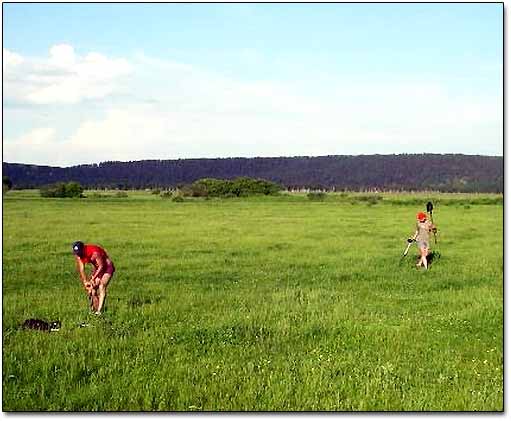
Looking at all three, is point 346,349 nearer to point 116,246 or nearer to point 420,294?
point 420,294

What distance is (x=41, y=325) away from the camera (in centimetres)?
402

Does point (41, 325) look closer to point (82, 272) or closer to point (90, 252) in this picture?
point (82, 272)

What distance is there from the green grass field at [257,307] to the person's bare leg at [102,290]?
0.05 metres

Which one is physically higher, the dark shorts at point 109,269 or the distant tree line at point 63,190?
the distant tree line at point 63,190

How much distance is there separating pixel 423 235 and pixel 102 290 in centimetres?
215

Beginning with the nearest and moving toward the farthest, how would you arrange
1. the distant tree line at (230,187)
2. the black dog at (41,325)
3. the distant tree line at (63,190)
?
the black dog at (41,325) → the distant tree line at (63,190) → the distant tree line at (230,187)

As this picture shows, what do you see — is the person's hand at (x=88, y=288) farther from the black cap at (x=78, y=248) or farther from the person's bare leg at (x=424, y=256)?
the person's bare leg at (x=424, y=256)

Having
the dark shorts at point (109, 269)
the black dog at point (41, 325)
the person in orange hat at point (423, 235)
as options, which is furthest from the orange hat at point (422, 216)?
the black dog at point (41, 325)

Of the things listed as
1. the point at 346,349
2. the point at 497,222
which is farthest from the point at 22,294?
the point at 497,222

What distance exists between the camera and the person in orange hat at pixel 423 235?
4.58 meters

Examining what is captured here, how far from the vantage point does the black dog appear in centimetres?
399

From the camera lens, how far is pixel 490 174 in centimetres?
435

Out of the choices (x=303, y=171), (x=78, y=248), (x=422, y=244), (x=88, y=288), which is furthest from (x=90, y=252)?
(x=422, y=244)

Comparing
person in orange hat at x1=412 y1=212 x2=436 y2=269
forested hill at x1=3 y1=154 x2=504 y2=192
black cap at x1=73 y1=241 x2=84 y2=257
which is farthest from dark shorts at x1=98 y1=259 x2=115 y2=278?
person in orange hat at x1=412 y1=212 x2=436 y2=269
